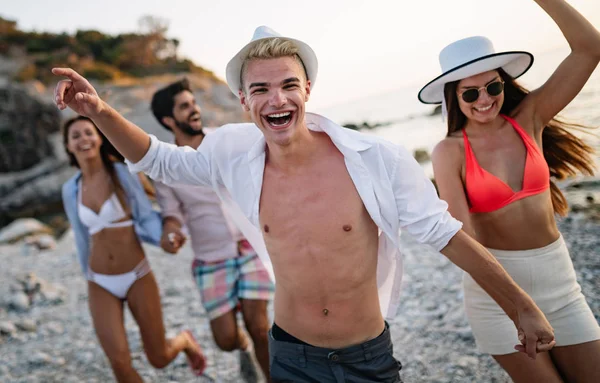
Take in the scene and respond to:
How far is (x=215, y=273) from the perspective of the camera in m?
4.38

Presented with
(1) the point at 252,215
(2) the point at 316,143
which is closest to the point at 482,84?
(2) the point at 316,143

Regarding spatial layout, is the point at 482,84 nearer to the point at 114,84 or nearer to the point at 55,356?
the point at 55,356

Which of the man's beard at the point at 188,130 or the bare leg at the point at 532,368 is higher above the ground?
the man's beard at the point at 188,130

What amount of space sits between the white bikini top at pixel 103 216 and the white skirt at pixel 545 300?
298cm

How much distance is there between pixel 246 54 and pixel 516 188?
1.74 meters

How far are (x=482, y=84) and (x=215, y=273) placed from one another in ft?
8.84

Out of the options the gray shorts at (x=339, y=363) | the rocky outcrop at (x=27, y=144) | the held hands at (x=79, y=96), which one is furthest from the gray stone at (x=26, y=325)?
the rocky outcrop at (x=27, y=144)

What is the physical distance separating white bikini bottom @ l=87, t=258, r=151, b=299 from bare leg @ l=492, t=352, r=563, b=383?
291cm

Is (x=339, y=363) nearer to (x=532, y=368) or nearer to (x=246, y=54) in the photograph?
(x=532, y=368)

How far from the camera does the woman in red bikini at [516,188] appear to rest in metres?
2.82

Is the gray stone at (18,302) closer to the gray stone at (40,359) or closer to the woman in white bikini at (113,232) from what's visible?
the gray stone at (40,359)

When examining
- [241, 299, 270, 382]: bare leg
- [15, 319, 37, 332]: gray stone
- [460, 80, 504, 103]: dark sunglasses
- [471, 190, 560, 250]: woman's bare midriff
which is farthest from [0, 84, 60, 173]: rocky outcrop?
[471, 190, 560, 250]: woman's bare midriff

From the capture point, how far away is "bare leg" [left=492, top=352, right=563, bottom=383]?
274 centimetres

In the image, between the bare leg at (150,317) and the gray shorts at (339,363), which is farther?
the bare leg at (150,317)
